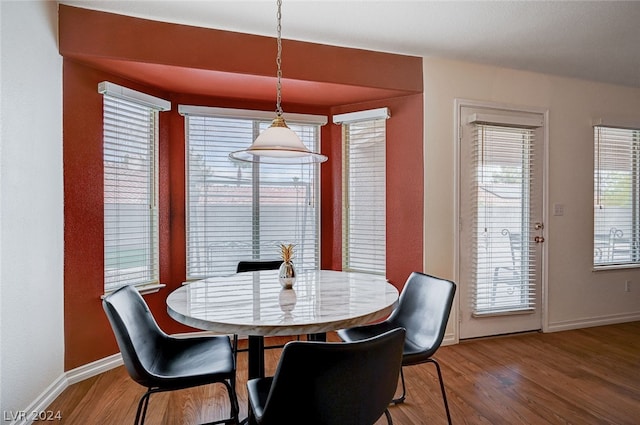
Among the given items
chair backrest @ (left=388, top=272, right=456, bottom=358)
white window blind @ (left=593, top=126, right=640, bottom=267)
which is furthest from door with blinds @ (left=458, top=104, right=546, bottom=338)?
chair backrest @ (left=388, top=272, right=456, bottom=358)

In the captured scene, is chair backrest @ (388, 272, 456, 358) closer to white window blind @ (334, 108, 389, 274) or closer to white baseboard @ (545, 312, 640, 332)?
white window blind @ (334, 108, 389, 274)

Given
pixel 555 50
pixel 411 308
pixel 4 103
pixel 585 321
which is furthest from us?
pixel 585 321

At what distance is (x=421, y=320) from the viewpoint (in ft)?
6.70

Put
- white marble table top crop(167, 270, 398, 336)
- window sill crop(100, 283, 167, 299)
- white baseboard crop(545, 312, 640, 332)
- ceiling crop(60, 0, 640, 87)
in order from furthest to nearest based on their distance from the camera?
white baseboard crop(545, 312, 640, 332), window sill crop(100, 283, 167, 299), ceiling crop(60, 0, 640, 87), white marble table top crop(167, 270, 398, 336)

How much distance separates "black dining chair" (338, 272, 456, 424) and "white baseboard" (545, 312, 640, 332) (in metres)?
2.25

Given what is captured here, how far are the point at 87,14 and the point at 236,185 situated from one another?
1.64m

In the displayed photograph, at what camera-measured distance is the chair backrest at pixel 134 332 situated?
4.80 feet

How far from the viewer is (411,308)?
215 centimetres

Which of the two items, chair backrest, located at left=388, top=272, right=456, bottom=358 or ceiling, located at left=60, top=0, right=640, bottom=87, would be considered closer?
chair backrest, located at left=388, top=272, right=456, bottom=358

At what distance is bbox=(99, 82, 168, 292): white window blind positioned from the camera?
9.02 feet

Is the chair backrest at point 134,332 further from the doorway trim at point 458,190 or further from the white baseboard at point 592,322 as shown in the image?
the white baseboard at point 592,322

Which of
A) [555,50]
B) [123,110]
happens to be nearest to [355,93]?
[555,50]

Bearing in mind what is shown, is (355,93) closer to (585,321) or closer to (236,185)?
(236,185)

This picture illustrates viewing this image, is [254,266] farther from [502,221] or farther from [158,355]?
[502,221]
